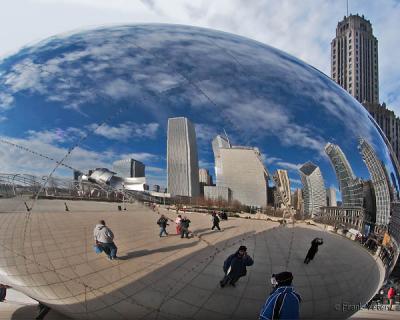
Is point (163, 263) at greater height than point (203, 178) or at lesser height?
lesser

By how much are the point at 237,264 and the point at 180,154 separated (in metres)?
1.01

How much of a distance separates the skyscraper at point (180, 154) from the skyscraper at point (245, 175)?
0.23 m

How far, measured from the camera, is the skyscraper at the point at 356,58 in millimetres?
124688

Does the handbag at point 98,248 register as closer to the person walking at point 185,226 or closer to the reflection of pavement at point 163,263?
the reflection of pavement at point 163,263

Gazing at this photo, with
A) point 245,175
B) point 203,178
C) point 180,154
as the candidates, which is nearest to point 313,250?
point 245,175

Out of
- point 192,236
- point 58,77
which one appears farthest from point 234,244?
point 58,77

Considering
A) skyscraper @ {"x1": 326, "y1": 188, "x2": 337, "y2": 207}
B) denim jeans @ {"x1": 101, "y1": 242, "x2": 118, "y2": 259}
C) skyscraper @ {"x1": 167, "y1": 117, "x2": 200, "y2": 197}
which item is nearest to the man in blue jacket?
skyscraper @ {"x1": 326, "y1": 188, "x2": 337, "y2": 207}

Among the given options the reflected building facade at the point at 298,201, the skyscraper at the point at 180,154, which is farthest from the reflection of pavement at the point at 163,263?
the skyscraper at the point at 180,154

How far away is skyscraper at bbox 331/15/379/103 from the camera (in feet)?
409

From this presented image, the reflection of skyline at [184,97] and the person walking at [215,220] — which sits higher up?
the reflection of skyline at [184,97]

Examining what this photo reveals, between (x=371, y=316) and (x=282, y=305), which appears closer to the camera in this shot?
(x=282, y=305)

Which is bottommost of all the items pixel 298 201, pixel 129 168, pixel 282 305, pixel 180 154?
pixel 282 305

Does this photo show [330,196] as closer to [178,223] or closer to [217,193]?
[217,193]

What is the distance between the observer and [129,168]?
3.54m
